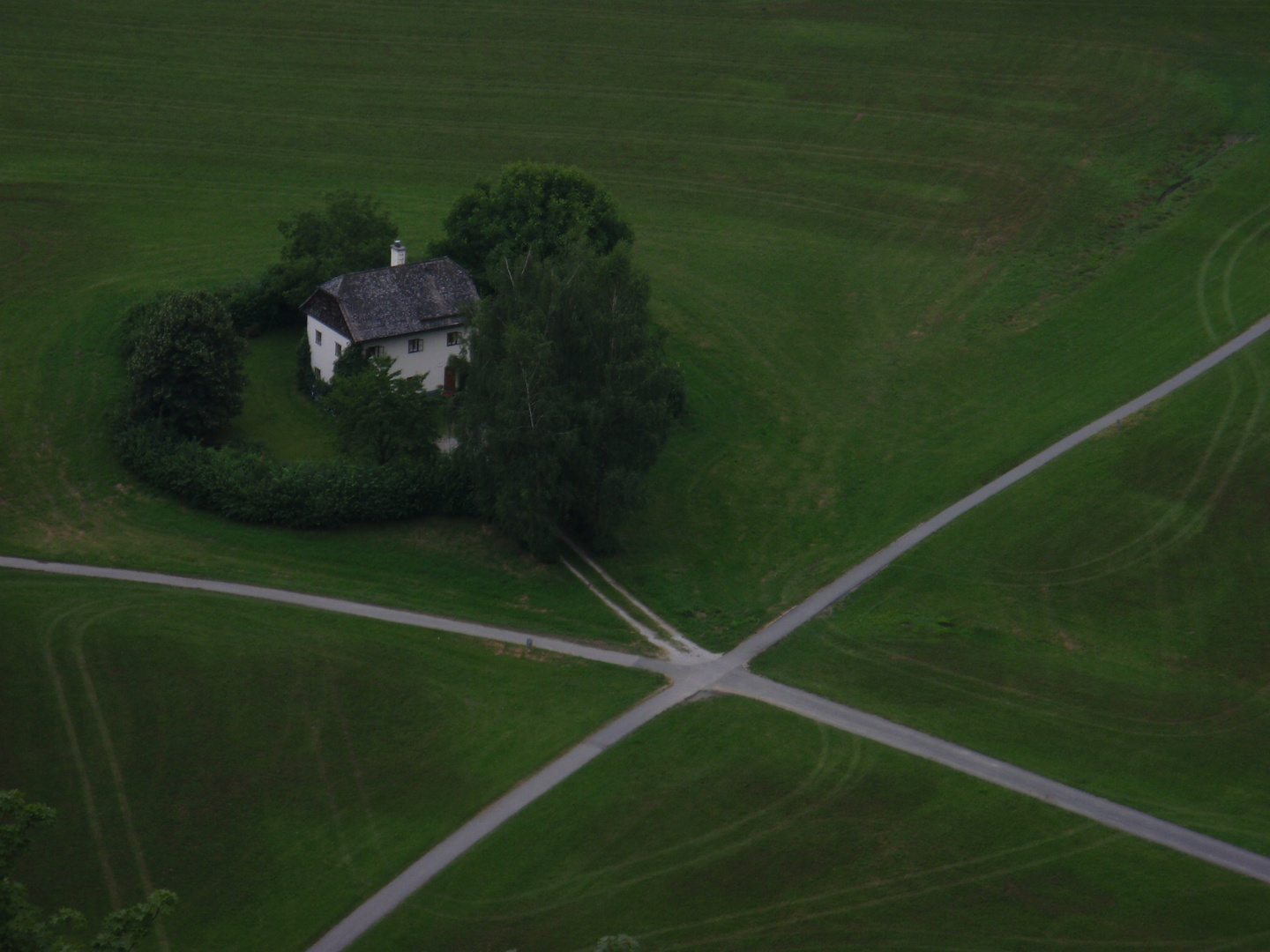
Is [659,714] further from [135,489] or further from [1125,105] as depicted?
[1125,105]

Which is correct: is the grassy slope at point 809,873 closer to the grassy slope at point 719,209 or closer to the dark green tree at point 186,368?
the grassy slope at point 719,209

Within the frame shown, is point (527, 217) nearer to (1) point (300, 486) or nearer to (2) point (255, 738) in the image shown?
(1) point (300, 486)

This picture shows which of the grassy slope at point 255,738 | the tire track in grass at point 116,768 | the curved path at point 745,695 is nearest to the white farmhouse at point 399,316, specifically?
the curved path at point 745,695

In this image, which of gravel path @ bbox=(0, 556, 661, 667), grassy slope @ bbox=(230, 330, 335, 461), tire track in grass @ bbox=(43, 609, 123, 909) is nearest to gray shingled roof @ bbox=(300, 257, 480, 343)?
grassy slope @ bbox=(230, 330, 335, 461)

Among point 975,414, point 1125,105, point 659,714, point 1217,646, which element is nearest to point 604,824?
point 659,714

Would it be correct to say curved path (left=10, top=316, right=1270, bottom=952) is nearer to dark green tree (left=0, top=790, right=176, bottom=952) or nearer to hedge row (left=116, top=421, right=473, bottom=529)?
hedge row (left=116, top=421, right=473, bottom=529)

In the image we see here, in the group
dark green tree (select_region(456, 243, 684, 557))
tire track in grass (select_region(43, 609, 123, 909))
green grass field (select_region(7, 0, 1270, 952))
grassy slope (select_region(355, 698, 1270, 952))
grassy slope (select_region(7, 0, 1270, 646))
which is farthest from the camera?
grassy slope (select_region(7, 0, 1270, 646))
